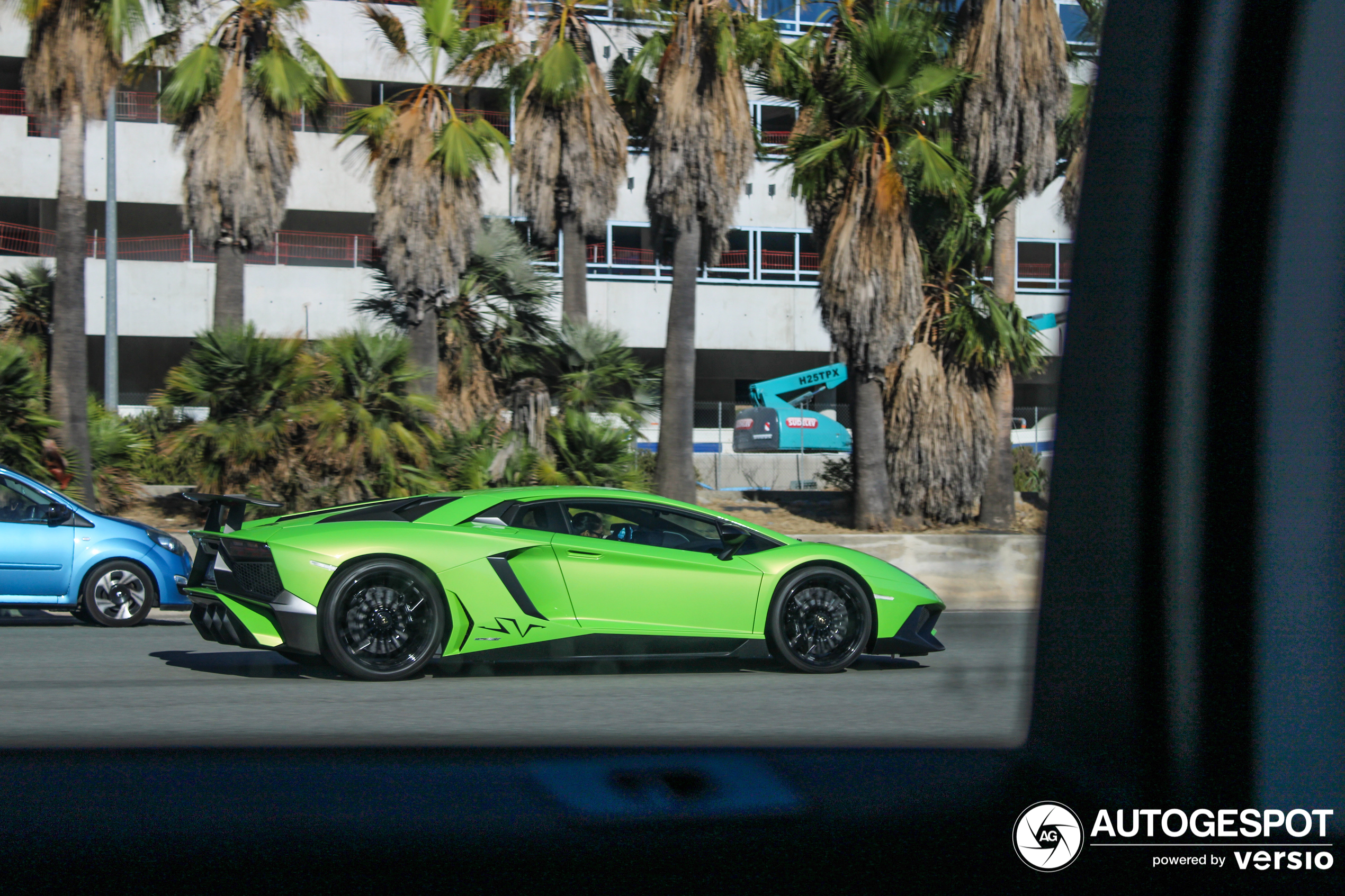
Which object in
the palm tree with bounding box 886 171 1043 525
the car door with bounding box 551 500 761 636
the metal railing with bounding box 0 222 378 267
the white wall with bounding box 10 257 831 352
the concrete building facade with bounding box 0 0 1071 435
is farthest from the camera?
the metal railing with bounding box 0 222 378 267

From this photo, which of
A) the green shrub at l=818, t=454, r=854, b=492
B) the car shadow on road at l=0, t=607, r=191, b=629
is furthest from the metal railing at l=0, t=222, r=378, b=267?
the car shadow on road at l=0, t=607, r=191, b=629

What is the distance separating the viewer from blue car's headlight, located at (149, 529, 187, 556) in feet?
40.1

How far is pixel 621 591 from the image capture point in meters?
8.07

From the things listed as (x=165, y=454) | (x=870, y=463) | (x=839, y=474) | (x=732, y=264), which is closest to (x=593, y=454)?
(x=870, y=463)

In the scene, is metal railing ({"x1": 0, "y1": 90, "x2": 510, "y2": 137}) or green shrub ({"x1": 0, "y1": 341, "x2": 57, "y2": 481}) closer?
green shrub ({"x1": 0, "y1": 341, "x2": 57, "y2": 481})

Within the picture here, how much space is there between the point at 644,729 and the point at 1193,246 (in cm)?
394

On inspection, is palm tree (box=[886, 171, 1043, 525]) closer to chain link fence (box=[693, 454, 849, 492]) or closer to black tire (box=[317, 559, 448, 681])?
chain link fence (box=[693, 454, 849, 492])

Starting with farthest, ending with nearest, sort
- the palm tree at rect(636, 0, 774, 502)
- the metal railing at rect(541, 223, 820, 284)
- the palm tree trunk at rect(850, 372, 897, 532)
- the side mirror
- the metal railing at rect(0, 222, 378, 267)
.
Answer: the metal railing at rect(541, 223, 820, 284)
the metal railing at rect(0, 222, 378, 267)
the palm tree trunk at rect(850, 372, 897, 532)
the palm tree at rect(636, 0, 774, 502)
the side mirror

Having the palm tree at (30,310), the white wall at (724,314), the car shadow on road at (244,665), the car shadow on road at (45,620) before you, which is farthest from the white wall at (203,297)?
the car shadow on road at (244,665)

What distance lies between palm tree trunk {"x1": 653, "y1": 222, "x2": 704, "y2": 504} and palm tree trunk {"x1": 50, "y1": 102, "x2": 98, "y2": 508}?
779 centimetres

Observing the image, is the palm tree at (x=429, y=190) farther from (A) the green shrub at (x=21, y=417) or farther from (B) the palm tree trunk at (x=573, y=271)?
(A) the green shrub at (x=21, y=417)

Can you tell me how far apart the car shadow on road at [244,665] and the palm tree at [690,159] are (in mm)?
9632

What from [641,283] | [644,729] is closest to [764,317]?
[641,283]

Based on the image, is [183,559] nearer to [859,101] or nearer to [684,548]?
[684,548]
